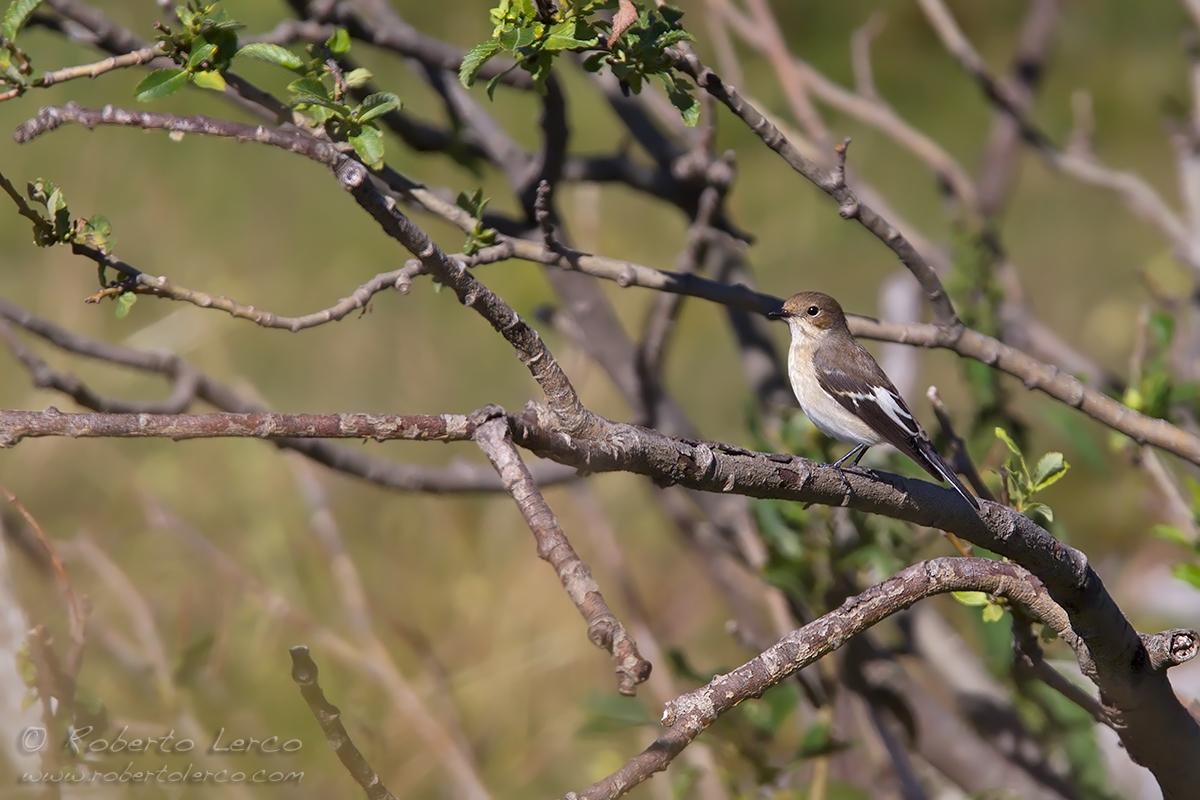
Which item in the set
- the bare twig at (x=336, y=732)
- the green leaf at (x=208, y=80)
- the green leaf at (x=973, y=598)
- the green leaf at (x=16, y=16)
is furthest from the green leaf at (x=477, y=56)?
the green leaf at (x=973, y=598)

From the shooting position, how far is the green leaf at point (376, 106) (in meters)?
2.28

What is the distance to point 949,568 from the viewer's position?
81.0 inches

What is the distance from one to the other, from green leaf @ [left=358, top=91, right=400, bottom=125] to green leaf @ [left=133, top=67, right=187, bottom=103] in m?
0.36

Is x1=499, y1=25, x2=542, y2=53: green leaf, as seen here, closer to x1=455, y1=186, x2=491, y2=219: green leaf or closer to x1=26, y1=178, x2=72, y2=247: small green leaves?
x1=455, y1=186, x2=491, y2=219: green leaf

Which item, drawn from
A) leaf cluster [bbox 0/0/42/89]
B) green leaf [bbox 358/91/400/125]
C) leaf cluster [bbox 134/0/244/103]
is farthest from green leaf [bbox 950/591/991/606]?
leaf cluster [bbox 0/0/42/89]

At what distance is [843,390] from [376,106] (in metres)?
2.08

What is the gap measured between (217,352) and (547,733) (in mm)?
3159

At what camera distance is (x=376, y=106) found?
2.32 m

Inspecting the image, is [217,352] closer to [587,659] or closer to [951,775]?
[587,659]

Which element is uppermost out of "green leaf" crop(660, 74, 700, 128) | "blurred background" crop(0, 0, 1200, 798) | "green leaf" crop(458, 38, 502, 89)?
"blurred background" crop(0, 0, 1200, 798)

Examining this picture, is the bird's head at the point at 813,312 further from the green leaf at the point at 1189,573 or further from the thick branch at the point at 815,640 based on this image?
the thick branch at the point at 815,640

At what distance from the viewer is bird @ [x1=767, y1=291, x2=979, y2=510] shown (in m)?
3.43

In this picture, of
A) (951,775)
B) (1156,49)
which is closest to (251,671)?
(951,775)

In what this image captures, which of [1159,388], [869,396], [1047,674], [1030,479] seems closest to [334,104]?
[1030,479]
